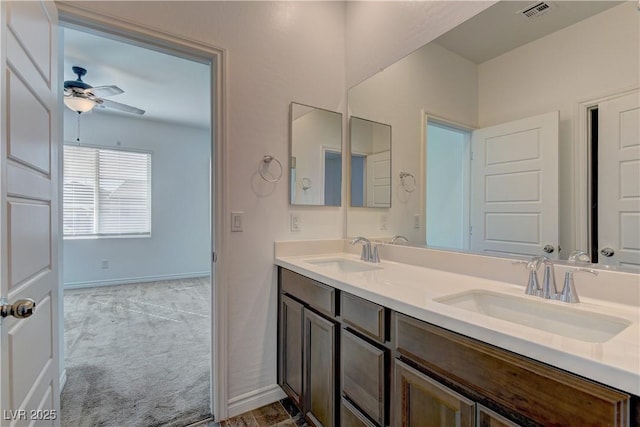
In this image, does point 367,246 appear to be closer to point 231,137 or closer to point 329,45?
point 231,137

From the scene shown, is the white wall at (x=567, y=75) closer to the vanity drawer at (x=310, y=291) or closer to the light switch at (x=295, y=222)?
the vanity drawer at (x=310, y=291)

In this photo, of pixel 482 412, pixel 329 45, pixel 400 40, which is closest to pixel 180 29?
pixel 329 45

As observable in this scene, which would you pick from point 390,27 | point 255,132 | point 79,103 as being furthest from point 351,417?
point 79,103

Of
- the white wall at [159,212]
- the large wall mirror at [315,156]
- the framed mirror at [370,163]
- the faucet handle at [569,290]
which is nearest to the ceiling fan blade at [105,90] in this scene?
the white wall at [159,212]

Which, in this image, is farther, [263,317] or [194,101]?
[194,101]

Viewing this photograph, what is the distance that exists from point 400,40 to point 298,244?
→ 54.3 inches

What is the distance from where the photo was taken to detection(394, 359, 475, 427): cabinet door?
0.83 m

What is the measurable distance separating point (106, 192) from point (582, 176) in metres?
5.56

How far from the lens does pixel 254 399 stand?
5.95ft

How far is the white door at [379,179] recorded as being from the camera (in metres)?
1.99

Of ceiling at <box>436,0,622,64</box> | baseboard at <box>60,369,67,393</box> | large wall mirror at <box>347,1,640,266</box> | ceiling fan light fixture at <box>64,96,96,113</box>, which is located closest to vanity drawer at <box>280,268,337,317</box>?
large wall mirror at <box>347,1,640,266</box>

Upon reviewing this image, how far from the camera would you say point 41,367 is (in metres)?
1.16

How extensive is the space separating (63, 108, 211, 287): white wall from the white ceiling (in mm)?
393

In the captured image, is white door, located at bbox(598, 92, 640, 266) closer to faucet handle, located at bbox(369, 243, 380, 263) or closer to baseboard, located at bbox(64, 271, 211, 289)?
faucet handle, located at bbox(369, 243, 380, 263)
